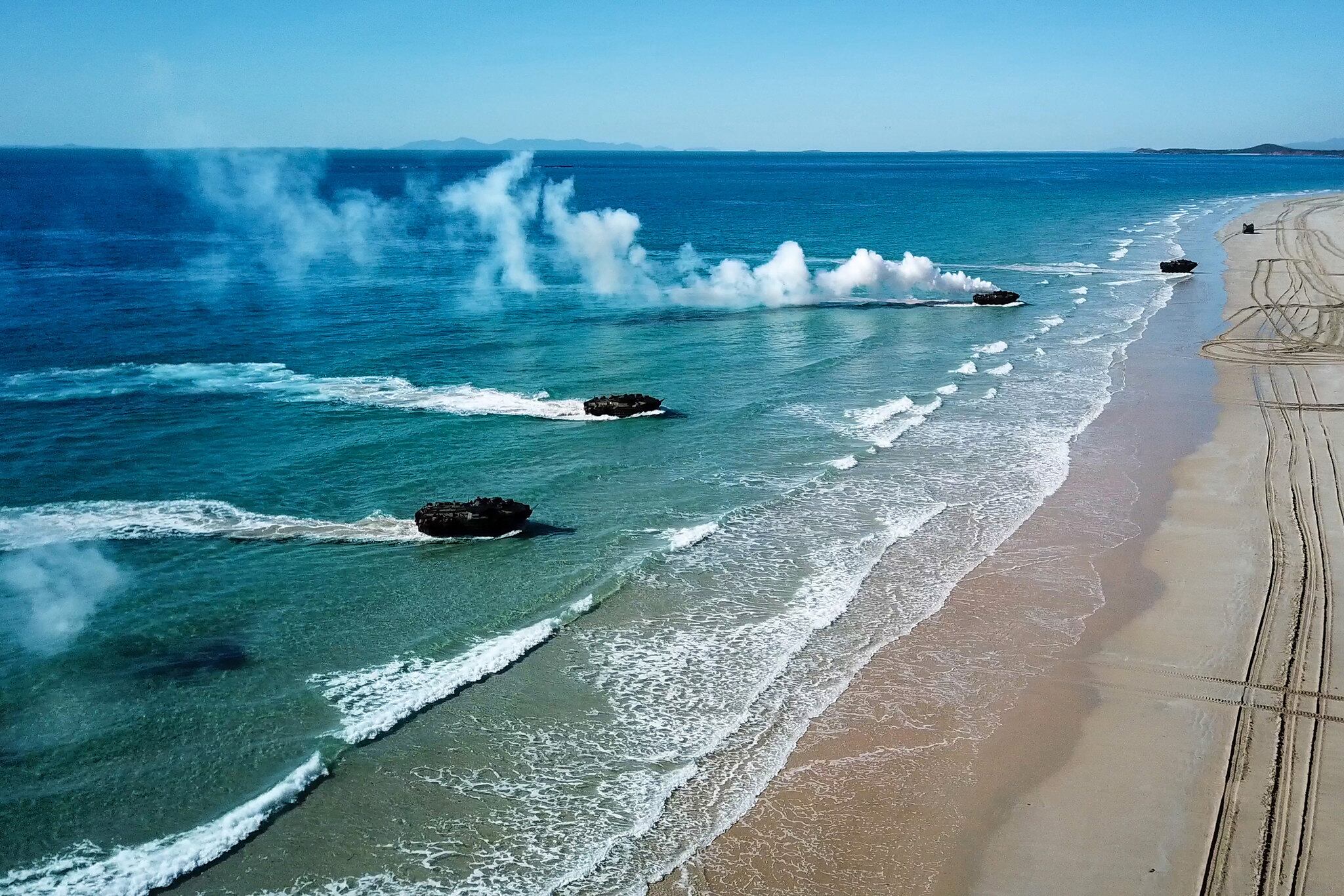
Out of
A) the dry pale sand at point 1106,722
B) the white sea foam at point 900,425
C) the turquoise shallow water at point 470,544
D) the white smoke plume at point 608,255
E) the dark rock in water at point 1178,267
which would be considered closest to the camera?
the dry pale sand at point 1106,722

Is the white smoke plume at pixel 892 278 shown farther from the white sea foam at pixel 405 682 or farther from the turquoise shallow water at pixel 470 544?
the white sea foam at pixel 405 682

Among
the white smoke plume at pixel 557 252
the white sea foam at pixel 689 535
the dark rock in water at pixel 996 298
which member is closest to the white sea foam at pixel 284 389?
the white sea foam at pixel 689 535

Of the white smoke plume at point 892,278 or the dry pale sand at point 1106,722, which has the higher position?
the white smoke plume at point 892,278

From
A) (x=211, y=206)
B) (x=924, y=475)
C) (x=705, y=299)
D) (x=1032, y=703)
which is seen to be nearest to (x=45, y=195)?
(x=211, y=206)

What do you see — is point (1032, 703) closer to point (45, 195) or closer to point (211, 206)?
point (211, 206)

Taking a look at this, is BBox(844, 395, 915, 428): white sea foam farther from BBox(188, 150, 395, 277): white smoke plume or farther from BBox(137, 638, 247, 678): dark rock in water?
BBox(188, 150, 395, 277): white smoke plume

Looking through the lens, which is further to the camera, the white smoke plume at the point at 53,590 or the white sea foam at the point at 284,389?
the white sea foam at the point at 284,389
